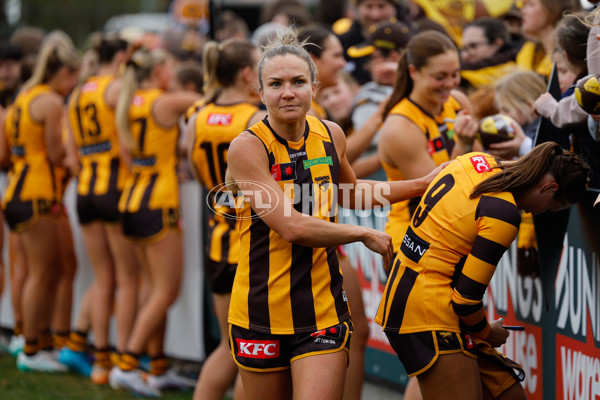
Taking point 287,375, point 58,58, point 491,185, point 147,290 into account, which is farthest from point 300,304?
point 58,58

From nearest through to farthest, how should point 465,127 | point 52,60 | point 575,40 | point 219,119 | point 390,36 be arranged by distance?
point 575,40, point 465,127, point 219,119, point 390,36, point 52,60

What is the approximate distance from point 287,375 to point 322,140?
1.11 meters

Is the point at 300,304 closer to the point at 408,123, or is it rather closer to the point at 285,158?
the point at 285,158

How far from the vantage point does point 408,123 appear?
518 centimetres

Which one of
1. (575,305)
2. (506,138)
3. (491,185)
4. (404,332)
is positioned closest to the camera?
(491,185)

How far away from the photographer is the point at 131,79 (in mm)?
7500

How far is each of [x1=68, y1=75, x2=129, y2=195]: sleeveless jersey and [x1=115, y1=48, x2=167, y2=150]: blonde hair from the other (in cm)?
25

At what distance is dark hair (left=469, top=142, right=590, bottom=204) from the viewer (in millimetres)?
3877

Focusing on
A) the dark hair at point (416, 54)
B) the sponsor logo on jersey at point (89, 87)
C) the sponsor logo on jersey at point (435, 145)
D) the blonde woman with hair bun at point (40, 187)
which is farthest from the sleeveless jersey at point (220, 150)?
the blonde woman with hair bun at point (40, 187)

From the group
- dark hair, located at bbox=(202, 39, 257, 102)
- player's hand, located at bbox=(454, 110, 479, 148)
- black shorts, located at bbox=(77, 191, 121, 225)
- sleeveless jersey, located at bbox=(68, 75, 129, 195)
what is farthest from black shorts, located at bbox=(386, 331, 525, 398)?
sleeveless jersey, located at bbox=(68, 75, 129, 195)

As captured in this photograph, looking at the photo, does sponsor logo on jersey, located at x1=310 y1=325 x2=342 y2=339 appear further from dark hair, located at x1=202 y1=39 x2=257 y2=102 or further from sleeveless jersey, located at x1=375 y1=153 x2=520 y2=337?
dark hair, located at x1=202 y1=39 x2=257 y2=102

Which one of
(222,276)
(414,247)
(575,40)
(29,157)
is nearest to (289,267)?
(414,247)

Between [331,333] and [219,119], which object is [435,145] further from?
[331,333]

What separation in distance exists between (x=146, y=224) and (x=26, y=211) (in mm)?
1509
